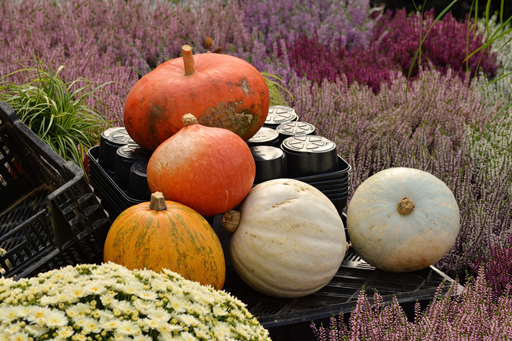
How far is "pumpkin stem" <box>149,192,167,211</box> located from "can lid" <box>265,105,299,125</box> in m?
1.08

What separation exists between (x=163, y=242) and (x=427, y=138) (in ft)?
7.41

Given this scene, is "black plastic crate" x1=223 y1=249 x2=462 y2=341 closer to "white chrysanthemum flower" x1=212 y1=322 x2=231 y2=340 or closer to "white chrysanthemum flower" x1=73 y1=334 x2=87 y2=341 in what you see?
"white chrysanthemum flower" x1=212 y1=322 x2=231 y2=340

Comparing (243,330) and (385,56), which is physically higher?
(243,330)

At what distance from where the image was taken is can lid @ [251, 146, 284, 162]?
6.63 feet

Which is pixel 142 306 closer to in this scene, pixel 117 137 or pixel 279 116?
pixel 117 137

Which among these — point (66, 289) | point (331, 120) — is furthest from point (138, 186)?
point (331, 120)

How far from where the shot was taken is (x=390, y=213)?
199cm

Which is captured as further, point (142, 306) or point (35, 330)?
point (142, 306)

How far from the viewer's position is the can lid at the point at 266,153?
6.63 feet

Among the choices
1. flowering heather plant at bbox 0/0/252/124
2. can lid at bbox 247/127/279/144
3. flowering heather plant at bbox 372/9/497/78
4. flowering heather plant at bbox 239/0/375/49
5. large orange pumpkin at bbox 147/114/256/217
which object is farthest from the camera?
flowering heather plant at bbox 239/0/375/49

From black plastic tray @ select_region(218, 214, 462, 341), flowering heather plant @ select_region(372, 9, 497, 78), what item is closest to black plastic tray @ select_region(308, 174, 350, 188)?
black plastic tray @ select_region(218, 214, 462, 341)

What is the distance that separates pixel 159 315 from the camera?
110 centimetres

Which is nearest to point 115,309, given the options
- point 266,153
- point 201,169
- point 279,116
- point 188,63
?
point 201,169

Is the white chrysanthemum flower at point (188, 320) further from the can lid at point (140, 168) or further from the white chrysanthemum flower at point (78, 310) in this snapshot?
the can lid at point (140, 168)
